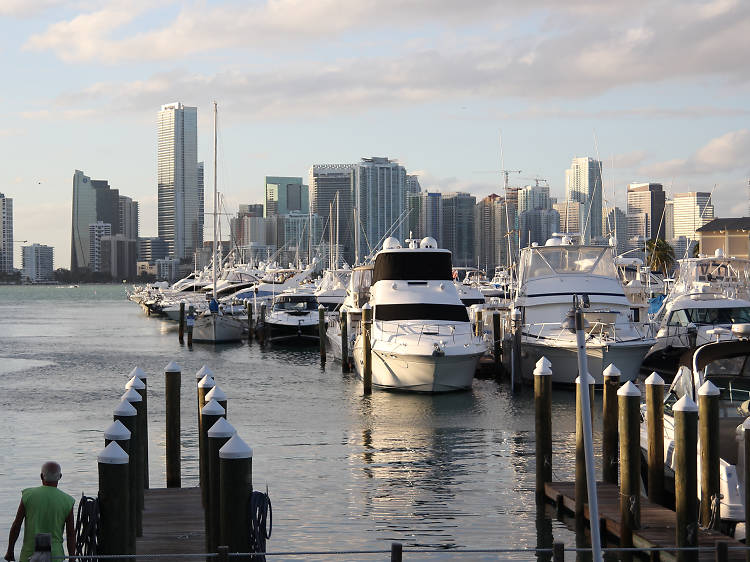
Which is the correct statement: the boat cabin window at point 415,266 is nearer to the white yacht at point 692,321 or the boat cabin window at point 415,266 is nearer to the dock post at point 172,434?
the white yacht at point 692,321

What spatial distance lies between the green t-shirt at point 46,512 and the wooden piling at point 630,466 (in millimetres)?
7183

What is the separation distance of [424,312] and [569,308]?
4.85 m

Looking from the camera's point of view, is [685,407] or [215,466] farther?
[685,407]

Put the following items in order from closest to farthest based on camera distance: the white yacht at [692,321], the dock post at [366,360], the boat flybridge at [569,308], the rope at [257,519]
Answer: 1. the rope at [257,519]
2. the boat flybridge at [569,308]
3. the dock post at [366,360]
4. the white yacht at [692,321]

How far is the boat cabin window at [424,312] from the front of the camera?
34.5 m

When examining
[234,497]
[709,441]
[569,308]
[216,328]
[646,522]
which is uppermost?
[569,308]

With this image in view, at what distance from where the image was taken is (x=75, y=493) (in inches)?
782

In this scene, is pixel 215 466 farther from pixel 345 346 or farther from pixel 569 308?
pixel 345 346

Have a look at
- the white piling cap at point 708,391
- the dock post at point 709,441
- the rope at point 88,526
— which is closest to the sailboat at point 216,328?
the dock post at point 709,441

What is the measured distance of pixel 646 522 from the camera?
48.2 feet

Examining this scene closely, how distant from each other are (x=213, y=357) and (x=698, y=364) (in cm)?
3752

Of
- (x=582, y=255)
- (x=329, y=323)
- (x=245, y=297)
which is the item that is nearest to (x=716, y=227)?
(x=245, y=297)

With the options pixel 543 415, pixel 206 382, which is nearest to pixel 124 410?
pixel 206 382

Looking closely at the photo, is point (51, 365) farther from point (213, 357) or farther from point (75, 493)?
point (75, 493)
